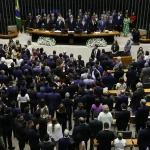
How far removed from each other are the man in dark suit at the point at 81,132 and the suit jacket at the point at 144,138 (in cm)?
148

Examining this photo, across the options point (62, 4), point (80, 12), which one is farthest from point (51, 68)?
point (62, 4)

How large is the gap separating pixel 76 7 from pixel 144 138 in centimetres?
1688

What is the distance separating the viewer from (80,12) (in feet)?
78.2

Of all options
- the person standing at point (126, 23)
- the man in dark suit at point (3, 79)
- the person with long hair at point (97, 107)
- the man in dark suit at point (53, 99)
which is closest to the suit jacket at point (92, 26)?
the person standing at point (126, 23)

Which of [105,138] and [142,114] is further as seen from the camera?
[142,114]

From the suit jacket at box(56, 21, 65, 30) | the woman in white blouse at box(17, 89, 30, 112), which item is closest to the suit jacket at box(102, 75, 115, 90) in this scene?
the woman in white blouse at box(17, 89, 30, 112)

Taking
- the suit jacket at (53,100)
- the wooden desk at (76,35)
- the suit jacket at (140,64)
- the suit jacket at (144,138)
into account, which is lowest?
the suit jacket at (144,138)

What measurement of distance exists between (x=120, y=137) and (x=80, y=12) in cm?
1519

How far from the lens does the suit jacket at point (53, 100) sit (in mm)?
12375

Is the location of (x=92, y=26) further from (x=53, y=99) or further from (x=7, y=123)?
(x=7, y=123)

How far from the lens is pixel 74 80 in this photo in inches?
551

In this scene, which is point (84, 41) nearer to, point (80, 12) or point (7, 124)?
point (80, 12)

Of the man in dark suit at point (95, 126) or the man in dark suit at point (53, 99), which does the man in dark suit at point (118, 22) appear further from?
the man in dark suit at point (95, 126)

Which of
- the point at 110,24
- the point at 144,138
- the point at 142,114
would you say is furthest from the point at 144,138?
the point at 110,24
